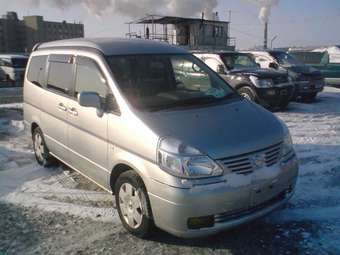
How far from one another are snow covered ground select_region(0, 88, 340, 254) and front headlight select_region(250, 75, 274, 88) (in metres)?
2.47

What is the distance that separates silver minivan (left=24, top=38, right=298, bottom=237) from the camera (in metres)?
3.21

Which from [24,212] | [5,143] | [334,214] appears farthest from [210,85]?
[5,143]

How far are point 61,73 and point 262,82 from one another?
21.1 ft

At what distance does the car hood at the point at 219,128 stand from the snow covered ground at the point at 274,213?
908 mm

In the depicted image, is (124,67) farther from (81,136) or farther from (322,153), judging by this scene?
(322,153)

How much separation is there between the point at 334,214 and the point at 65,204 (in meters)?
3.01

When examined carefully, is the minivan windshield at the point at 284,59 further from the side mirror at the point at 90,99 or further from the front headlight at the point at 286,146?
the side mirror at the point at 90,99

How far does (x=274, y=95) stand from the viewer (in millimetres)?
10203

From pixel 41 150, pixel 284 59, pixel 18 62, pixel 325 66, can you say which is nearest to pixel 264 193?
pixel 41 150

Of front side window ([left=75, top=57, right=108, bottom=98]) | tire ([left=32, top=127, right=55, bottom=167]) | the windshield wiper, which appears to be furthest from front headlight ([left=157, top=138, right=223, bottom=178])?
tire ([left=32, top=127, right=55, bottom=167])

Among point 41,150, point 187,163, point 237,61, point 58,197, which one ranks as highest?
point 237,61

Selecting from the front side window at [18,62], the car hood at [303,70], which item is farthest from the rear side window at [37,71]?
the front side window at [18,62]

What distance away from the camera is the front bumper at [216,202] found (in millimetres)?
3156

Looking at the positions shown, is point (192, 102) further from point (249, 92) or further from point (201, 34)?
point (201, 34)
